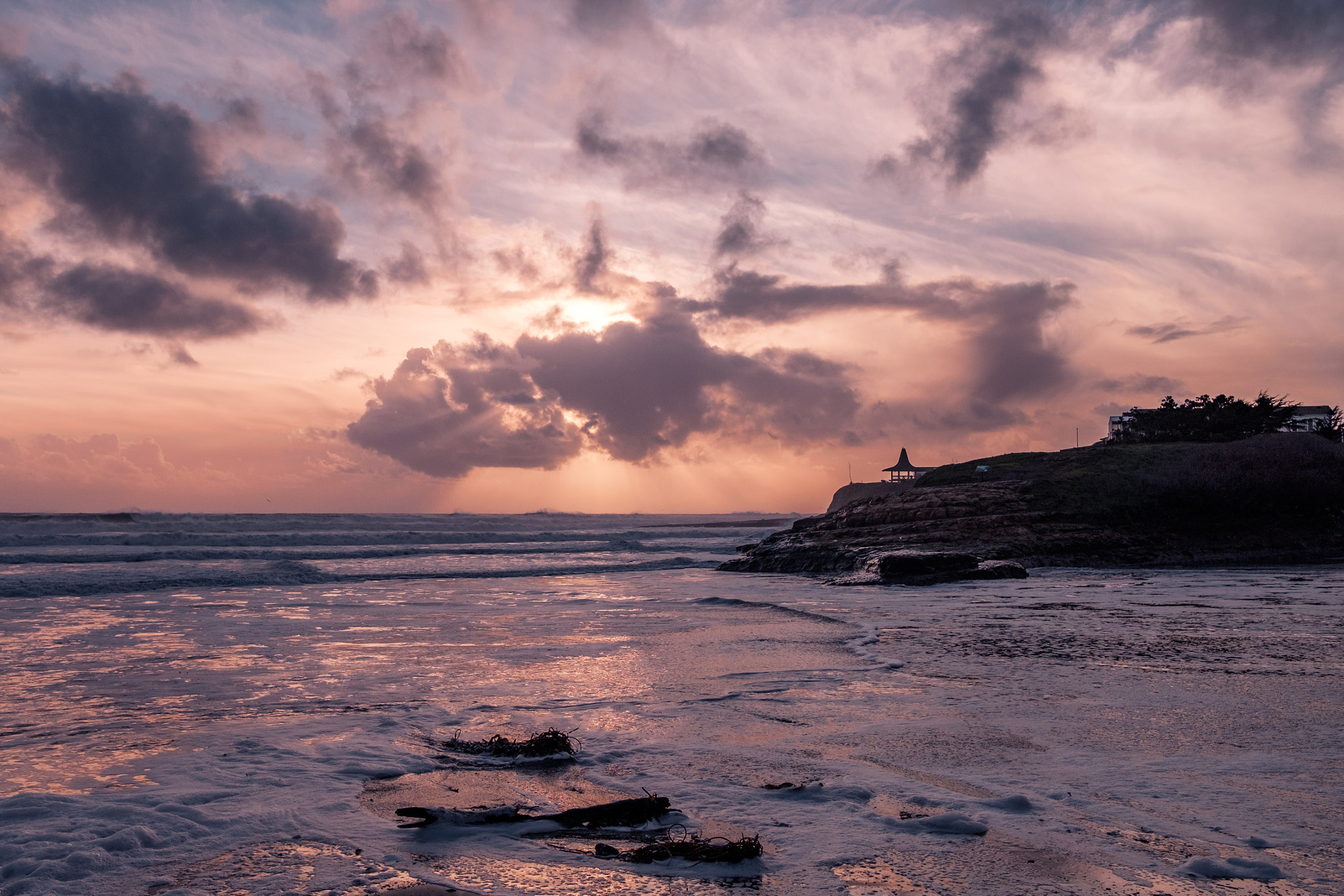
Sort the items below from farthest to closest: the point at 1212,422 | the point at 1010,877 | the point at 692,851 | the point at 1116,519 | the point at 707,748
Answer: the point at 1212,422 → the point at 1116,519 → the point at 707,748 → the point at 692,851 → the point at 1010,877

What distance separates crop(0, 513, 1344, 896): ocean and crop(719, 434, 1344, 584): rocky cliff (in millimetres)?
8645

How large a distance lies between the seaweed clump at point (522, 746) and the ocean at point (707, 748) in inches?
3.3

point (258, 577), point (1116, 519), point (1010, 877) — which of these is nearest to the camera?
point (1010, 877)

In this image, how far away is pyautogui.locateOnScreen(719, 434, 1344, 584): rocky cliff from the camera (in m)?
21.1

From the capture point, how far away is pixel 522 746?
4965 millimetres

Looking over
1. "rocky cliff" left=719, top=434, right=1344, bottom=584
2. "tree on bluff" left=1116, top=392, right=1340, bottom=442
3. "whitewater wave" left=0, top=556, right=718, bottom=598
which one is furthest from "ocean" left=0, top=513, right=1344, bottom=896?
"tree on bluff" left=1116, top=392, right=1340, bottom=442

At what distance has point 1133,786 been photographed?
4.07m

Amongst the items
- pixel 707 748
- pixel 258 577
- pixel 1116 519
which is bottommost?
pixel 258 577

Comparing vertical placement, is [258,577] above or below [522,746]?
below

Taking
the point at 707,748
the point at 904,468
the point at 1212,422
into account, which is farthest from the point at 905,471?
the point at 707,748

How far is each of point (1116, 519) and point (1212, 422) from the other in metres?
20.8

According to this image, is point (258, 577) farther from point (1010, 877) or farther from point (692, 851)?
point (1010, 877)

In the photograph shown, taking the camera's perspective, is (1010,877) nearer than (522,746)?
Yes

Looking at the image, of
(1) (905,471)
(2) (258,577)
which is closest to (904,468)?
(1) (905,471)
